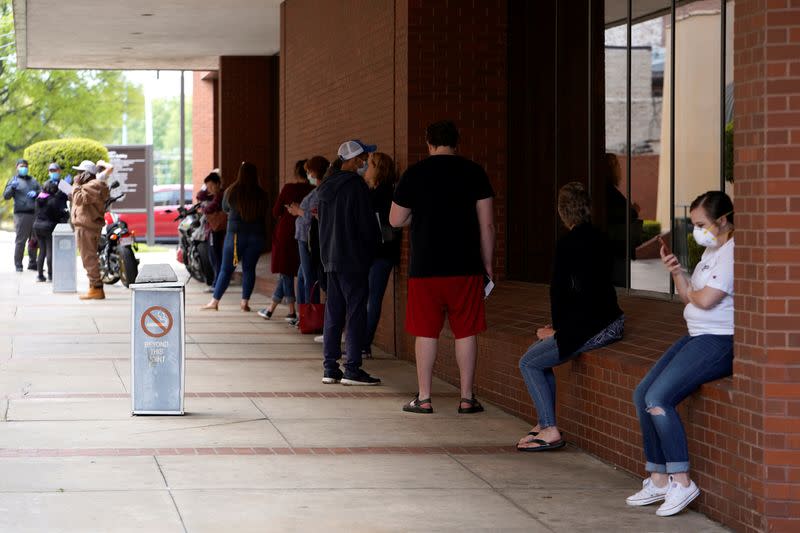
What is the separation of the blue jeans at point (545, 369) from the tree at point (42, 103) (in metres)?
47.5

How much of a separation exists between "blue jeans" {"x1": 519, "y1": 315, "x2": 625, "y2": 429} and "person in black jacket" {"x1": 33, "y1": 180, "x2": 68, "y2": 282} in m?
16.6

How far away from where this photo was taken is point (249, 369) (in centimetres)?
1213

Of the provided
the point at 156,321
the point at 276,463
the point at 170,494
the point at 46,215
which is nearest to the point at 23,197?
→ the point at 46,215

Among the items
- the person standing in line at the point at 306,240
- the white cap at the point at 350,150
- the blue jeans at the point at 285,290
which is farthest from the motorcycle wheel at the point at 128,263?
the white cap at the point at 350,150

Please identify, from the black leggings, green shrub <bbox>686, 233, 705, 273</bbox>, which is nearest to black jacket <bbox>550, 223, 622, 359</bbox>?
green shrub <bbox>686, 233, 705, 273</bbox>

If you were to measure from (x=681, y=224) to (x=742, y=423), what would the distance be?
15.9 feet

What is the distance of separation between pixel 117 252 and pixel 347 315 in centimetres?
1184

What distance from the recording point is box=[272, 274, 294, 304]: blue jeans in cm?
1642

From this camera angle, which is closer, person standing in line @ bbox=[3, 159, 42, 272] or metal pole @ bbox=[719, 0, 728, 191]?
→ metal pole @ bbox=[719, 0, 728, 191]

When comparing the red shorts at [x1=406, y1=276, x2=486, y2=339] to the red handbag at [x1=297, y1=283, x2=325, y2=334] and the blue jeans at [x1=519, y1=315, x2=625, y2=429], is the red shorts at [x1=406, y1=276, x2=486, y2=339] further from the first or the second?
the red handbag at [x1=297, y1=283, x2=325, y2=334]

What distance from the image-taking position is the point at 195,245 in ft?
73.3

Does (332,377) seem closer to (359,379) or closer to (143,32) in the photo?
(359,379)

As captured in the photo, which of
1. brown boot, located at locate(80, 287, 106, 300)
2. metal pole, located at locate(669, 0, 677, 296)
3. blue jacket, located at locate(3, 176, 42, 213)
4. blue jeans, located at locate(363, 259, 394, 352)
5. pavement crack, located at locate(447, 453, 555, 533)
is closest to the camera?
pavement crack, located at locate(447, 453, 555, 533)

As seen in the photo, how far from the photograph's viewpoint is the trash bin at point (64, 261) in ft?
69.4
